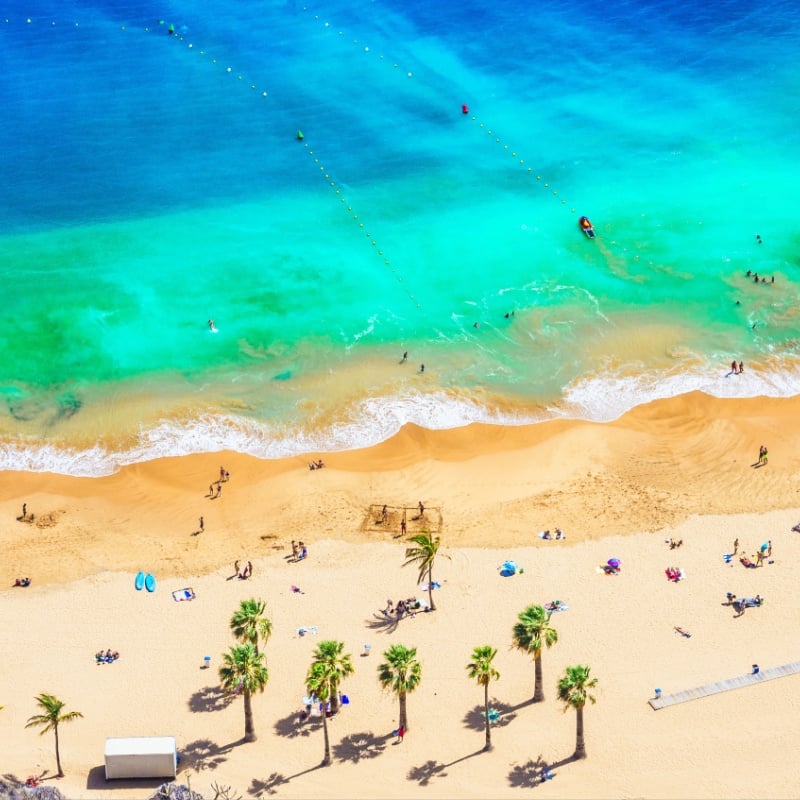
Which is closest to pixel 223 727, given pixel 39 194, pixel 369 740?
pixel 369 740

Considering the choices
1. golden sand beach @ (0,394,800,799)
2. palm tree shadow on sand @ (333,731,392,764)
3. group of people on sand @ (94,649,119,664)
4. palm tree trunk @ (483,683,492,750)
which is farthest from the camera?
group of people on sand @ (94,649,119,664)

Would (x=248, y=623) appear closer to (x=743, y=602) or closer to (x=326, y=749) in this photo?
(x=326, y=749)

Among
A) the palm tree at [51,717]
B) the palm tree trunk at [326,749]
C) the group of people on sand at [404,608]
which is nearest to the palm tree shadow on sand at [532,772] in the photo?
the palm tree trunk at [326,749]

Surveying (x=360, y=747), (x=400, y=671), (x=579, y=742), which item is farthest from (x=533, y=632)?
(x=360, y=747)

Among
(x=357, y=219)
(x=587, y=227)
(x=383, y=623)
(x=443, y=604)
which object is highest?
(x=357, y=219)

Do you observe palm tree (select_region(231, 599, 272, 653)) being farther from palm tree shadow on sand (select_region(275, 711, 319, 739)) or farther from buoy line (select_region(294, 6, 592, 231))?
buoy line (select_region(294, 6, 592, 231))

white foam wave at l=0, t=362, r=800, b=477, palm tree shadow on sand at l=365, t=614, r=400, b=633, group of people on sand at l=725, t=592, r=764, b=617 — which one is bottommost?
palm tree shadow on sand at l=365, t=614, r=400, b=633

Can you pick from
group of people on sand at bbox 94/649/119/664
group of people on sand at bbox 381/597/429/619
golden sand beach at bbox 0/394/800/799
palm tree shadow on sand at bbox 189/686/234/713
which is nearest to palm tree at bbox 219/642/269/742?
palm tree shadow on sand at bbox 189/686/234/713
